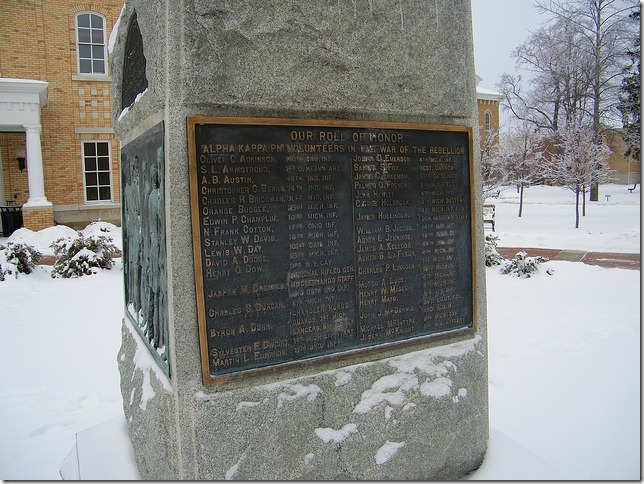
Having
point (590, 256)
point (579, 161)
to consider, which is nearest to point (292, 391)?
point (590, 256)

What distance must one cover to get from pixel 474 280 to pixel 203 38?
1926mm

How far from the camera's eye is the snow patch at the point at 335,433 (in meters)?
2.40

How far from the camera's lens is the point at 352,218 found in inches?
98.4

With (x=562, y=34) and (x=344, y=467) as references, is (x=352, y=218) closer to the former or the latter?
(x=344, y=467)

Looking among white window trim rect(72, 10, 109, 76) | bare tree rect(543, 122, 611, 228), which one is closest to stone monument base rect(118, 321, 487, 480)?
white window trim rect(72, 10, 109, 76)

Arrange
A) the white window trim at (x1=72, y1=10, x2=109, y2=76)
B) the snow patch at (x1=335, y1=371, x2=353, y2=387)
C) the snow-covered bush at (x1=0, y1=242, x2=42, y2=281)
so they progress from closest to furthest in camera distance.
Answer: the snow patch at (x1=335, y1=371, x2=353, y2=387) → the snow-covered bush at (x1=0, y1=242, x2=42, y2=281) → the white window trim at (x1=72, y1=10, x2=109, y2=76)

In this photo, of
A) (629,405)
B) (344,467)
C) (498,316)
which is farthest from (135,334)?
(498,316)

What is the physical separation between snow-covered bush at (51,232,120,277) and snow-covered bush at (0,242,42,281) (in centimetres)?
45

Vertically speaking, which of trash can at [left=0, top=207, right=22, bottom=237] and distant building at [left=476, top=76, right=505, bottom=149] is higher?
distant building at [left=476, top=76, right=505, bottom=149]

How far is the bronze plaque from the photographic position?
220 cm

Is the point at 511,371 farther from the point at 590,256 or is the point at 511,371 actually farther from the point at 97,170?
the point at 97,170

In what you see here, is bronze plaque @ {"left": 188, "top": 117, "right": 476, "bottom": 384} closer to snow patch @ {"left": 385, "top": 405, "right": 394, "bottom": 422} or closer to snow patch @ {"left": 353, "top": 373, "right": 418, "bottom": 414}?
snow patch @ {"left": 353, "top": 373, "right": 418, "bottom": 414}

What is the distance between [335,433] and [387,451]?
0.31 metres

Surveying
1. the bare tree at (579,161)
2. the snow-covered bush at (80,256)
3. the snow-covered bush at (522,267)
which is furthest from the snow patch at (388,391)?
the bare tree at (579,161)
